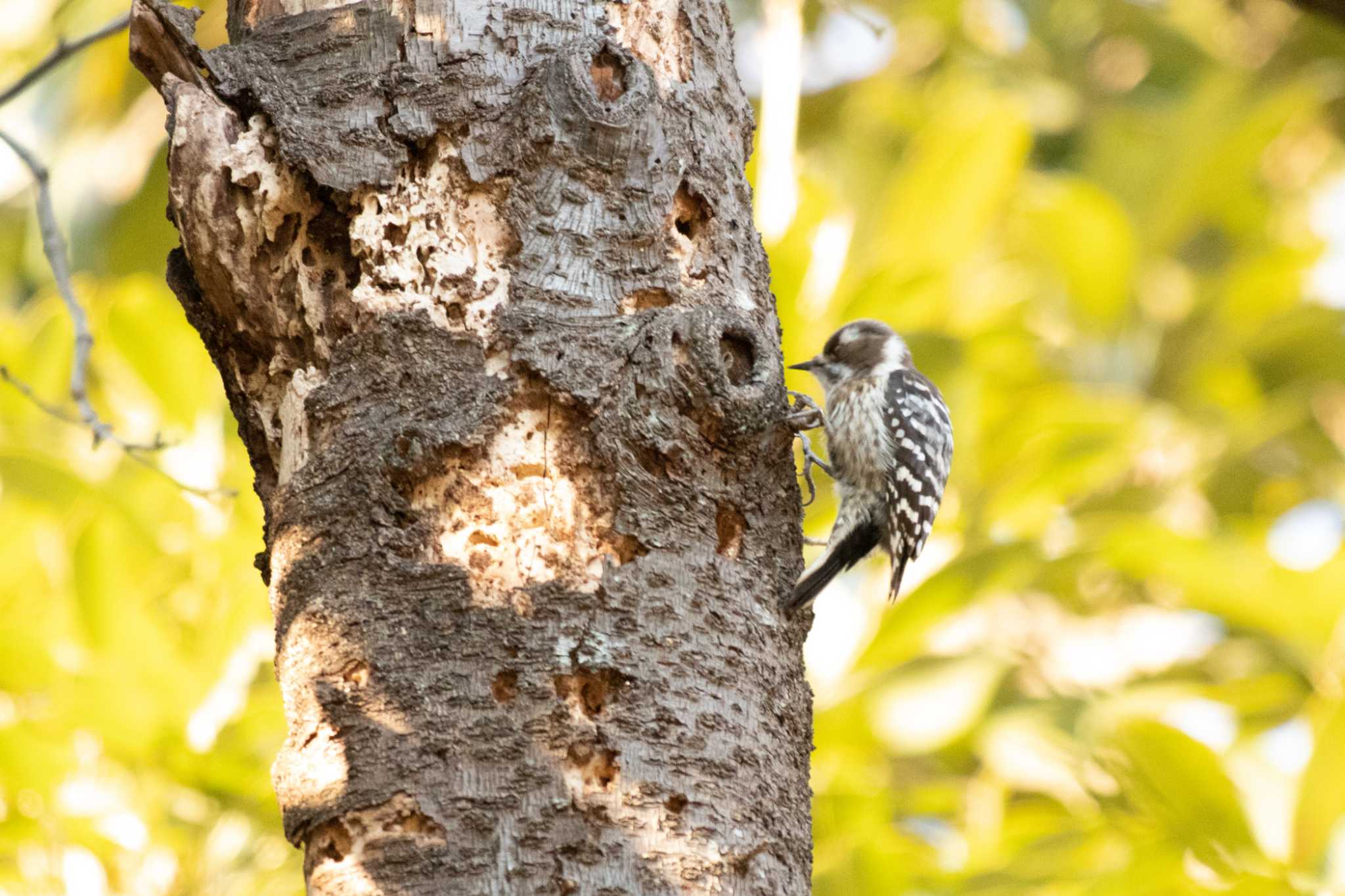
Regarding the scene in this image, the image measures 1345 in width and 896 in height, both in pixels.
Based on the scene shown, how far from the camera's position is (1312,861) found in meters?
3.69

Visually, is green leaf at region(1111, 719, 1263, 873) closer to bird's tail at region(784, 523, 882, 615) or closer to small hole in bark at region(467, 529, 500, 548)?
bird's tail at region(784, 523, 882, 615)

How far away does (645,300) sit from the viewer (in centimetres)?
211

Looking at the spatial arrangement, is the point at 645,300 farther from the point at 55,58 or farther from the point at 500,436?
the point at 55,58

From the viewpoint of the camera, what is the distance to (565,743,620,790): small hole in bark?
1757mm

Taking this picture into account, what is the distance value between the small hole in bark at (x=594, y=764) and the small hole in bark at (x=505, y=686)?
4.0 inches

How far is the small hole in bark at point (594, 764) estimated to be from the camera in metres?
1.76

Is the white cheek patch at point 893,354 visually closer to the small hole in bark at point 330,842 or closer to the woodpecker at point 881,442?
the woodpecker at point 881,442

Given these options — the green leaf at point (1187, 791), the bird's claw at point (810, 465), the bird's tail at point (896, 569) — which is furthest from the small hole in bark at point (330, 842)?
the green leaf at point (1187, 791)

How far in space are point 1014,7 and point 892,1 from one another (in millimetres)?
819

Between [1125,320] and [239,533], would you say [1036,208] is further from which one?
[239,533]

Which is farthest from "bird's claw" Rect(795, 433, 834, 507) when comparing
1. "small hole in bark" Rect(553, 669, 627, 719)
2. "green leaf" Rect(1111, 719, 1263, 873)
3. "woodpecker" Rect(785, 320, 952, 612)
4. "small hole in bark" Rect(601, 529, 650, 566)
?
"small hole in bark" Rect(553, 669, 627, 719)

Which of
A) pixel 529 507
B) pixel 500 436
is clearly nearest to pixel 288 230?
pixel 500 436

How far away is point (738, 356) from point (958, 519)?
266 centimetres

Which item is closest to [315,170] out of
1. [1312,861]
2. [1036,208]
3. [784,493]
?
[784,493]
